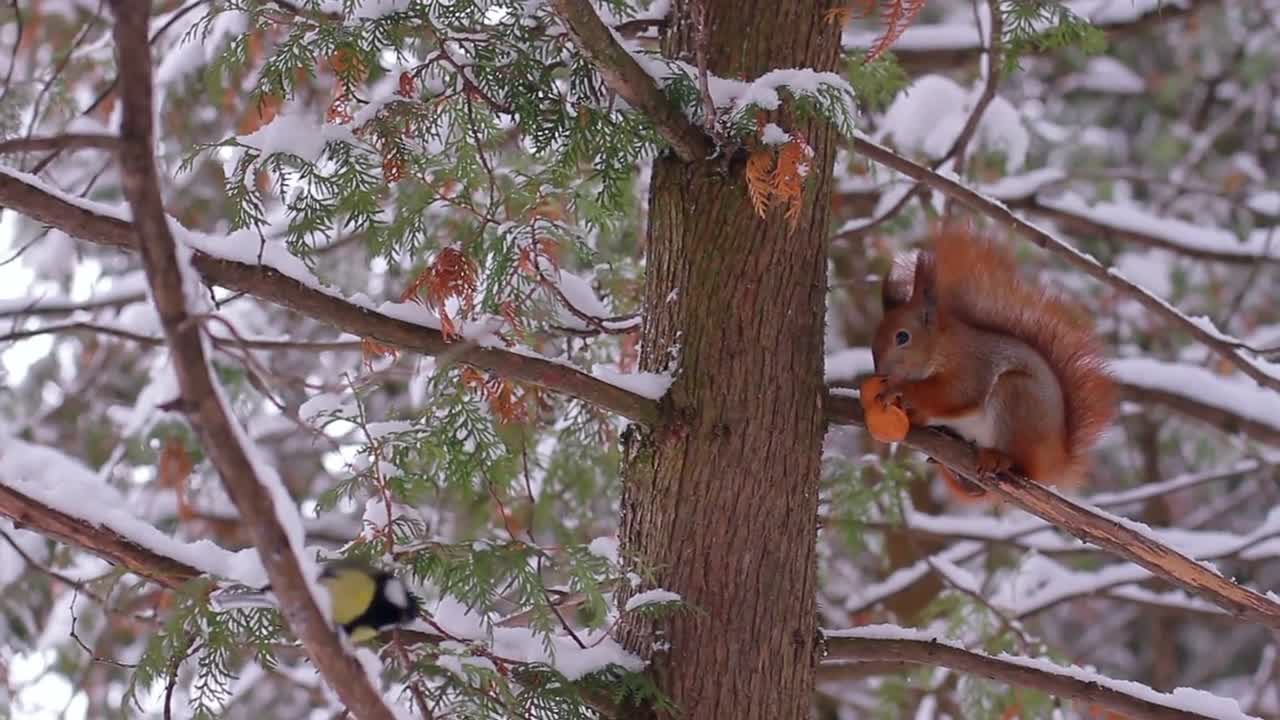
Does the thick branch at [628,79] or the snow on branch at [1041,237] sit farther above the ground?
the snow on branch at [1041,237]

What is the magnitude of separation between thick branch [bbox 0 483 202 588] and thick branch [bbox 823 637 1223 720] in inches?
33.2

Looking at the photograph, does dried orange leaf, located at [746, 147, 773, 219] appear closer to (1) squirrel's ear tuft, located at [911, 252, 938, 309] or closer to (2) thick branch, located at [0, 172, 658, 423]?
(2) thick branch, located at [0, 172, 658, 423]

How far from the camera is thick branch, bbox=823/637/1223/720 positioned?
175 centimetres

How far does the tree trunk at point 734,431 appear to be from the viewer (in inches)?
66.3

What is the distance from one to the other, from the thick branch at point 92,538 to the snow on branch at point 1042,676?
2.73ft

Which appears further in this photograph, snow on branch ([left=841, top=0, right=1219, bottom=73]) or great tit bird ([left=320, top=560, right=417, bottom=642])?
snow on branch ([left=841, top=0, right=1219, bottom=73])

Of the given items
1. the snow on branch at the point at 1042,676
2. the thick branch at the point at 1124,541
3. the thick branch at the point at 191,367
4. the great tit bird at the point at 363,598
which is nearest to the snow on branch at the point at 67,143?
the thick branch at the point at 191,367

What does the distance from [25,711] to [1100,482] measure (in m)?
4.85

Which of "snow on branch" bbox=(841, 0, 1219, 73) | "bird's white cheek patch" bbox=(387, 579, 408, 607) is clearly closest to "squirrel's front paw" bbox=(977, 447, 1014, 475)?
"bird's white cheek patch" bbox=(387, 579, 408, 607)

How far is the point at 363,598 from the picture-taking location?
1221 millimetres

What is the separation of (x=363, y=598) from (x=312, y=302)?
1.27 feet

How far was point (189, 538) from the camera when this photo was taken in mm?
4527

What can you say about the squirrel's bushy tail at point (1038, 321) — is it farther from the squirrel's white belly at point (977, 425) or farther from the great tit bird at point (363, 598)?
the great tit bird at point (363, 598)

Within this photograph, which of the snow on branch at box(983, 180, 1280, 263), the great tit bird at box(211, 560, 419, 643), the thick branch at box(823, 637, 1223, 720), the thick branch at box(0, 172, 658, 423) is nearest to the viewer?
the great tit bird at box(211, 560, 419, 643)
